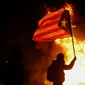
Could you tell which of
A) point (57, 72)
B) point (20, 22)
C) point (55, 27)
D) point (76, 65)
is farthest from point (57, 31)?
point (20, 22)

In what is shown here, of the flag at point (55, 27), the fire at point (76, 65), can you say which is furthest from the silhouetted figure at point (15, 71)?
the fire at point (76, 65)

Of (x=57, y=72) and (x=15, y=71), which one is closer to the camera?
(x=15, y=71)

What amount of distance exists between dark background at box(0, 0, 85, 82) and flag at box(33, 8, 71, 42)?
608 centimetres

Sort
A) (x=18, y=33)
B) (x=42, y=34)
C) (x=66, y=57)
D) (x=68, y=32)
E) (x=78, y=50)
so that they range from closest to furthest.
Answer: (x=68, y=32), (x=42, y=34), (x=78, y=50), (x=66, y=57), (x=18, y=33)

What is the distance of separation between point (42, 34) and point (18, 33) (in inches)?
276

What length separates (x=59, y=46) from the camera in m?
16.4

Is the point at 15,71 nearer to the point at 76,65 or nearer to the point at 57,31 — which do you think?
the point at 57,31

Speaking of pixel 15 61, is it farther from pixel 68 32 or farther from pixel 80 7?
pixel 80 7

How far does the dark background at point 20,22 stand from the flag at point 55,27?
608 centimetres

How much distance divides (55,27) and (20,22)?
7.76 m

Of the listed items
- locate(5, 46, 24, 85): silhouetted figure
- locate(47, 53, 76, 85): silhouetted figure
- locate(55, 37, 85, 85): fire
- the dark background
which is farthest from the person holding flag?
the dark background

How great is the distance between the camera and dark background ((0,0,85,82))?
17938 millimetres

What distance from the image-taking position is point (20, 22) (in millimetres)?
18328

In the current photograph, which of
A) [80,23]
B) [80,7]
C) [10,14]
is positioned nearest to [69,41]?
[80,23]
